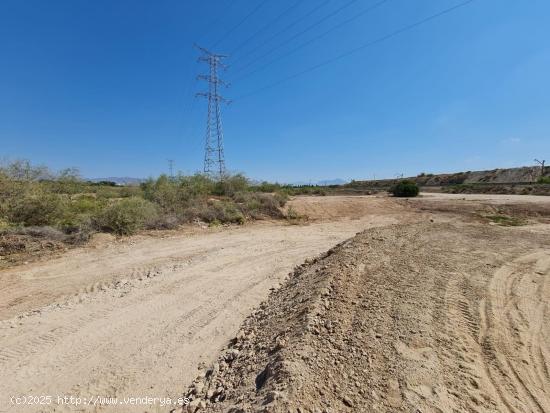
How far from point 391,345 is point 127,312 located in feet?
14.4

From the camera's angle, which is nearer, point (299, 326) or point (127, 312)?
point (299, 326)

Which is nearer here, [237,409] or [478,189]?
[237,409]

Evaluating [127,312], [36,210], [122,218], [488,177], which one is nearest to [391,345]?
[127,312]

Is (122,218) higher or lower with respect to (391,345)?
higher

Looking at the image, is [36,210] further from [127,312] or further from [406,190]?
[406,190]

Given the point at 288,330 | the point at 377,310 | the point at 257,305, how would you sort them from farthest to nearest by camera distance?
1. the point at 257,305
2. the point at 377,310
3. the point at 288,330

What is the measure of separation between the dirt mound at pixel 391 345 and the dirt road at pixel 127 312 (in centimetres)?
62

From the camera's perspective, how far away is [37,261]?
8711mm

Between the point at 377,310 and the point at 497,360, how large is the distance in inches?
58.7

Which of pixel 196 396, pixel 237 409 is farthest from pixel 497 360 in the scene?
pixel 196 396

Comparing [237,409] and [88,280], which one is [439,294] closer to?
[237,409]

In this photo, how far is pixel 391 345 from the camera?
3.74 metres

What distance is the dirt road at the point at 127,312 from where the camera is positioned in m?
3.83

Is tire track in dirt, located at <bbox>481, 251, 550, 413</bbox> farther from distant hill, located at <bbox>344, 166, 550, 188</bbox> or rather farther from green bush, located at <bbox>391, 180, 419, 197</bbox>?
distant hill, located at <bbox>344, 166, 550, 188</bbox>
